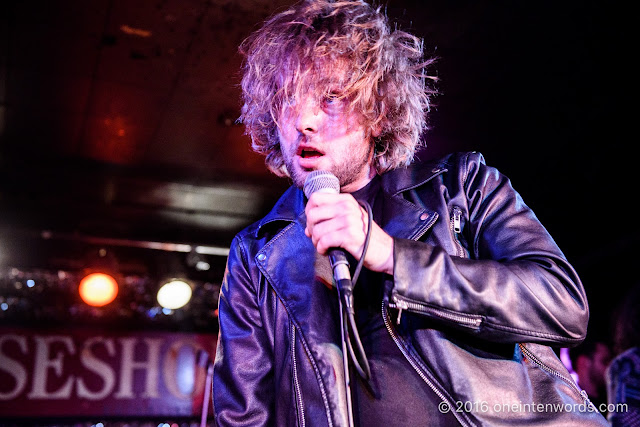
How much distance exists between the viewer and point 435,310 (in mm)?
1271

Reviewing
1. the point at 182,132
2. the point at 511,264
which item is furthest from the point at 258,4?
the point at 511,264

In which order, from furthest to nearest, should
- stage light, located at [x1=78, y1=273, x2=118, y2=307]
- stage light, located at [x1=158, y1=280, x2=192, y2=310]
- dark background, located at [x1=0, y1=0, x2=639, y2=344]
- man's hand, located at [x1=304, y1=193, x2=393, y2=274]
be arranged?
stage light, located at [x1=158, y1=280, x2=192, y2=310] → stage light, located at [x1=78, y1=273, x2=118, y2=307] → dark background, located at [x1=0, y1=0, x2=639, y2=344] → man's hand, located at [x1=304, y1=193, x2=393, y2=274]

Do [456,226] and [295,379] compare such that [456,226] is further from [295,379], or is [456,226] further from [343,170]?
[295,379]

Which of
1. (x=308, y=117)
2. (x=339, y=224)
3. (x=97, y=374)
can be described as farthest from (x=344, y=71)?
(x=97, y=374)

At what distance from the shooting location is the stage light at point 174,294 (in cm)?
830

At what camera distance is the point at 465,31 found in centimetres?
463

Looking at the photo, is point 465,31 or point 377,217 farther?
point 465,31

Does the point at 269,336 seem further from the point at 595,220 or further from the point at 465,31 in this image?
the point at 595,220

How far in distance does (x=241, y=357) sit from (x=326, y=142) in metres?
0.71

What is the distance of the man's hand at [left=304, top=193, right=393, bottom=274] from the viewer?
3.98ft

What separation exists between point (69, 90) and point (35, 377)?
4.07m

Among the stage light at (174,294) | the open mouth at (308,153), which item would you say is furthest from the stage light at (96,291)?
the open mouth at (308,153)

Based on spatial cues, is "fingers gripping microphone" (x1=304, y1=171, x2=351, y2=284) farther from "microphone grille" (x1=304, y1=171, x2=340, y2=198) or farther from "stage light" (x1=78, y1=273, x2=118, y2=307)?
"stage light" (x1=78, y1=273, x2=118, y2=307)

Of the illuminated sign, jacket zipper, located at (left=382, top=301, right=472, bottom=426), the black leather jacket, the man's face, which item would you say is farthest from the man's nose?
the illuminated sign
